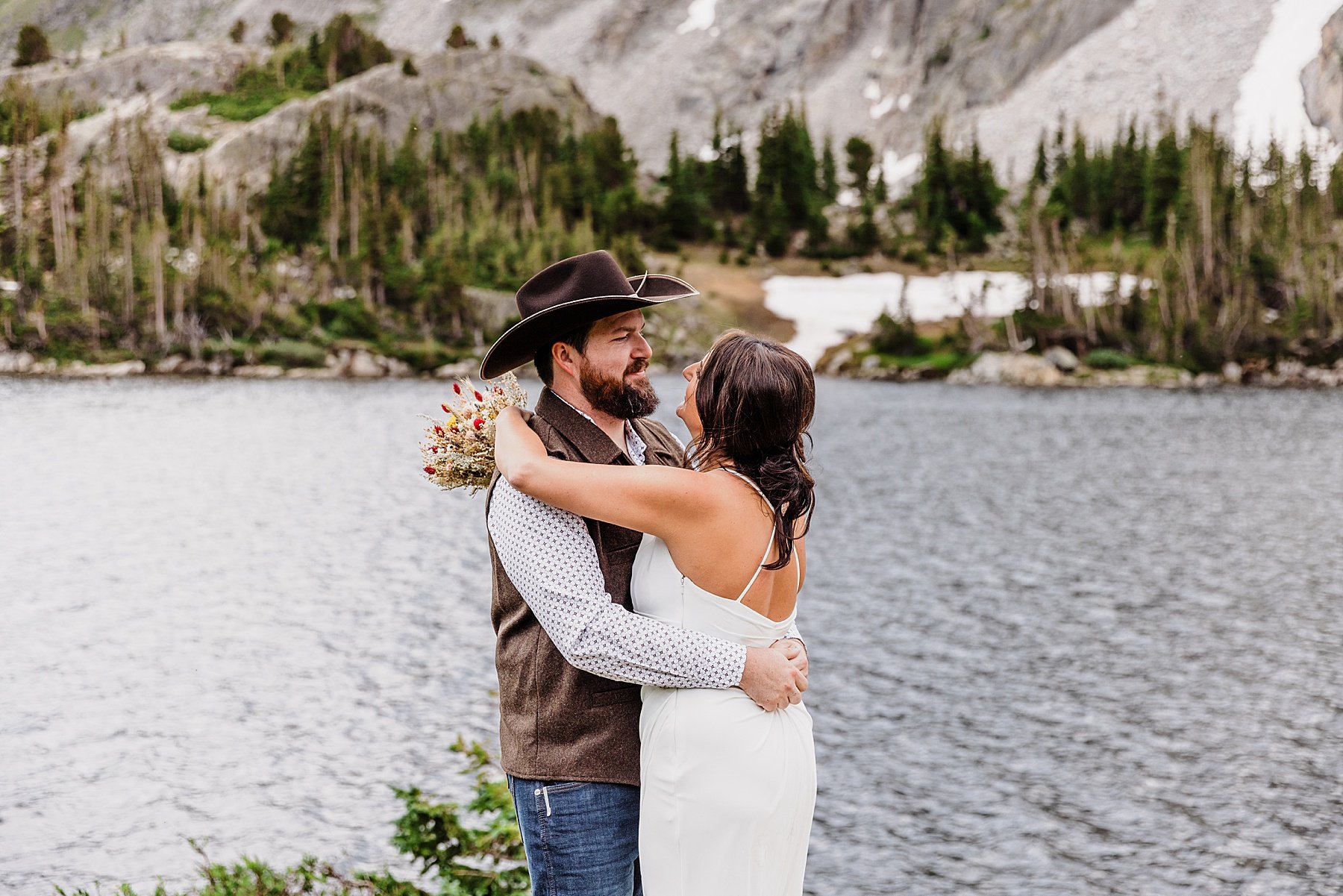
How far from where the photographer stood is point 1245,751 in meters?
10.2

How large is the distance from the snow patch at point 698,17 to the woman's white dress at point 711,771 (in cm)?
18167

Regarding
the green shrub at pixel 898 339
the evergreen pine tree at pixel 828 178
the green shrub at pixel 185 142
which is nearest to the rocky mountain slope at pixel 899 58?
the evergreen pine tree at pixel 828 178

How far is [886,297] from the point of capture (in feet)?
253

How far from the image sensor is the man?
272 centimetres

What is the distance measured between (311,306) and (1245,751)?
6435 centimetres

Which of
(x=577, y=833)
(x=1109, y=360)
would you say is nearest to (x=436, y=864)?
(x=577, y=833)

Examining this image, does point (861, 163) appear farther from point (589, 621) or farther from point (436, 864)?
point (589, 621)

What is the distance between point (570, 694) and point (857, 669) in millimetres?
10482

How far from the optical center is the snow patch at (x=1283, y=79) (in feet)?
359

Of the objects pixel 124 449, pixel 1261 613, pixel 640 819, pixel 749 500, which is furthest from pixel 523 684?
pixel 124 449

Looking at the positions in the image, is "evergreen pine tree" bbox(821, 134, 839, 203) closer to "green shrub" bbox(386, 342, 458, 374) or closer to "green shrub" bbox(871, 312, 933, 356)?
"green shrub" bbox(871, 312, 933, 356)

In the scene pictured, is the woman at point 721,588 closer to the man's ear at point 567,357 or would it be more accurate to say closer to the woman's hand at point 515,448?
the woman's hand at point 515,448

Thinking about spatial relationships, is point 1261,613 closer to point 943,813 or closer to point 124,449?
point 943,813

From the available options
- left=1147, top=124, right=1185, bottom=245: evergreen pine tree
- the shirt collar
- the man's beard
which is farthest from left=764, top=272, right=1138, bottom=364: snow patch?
the man's beard
